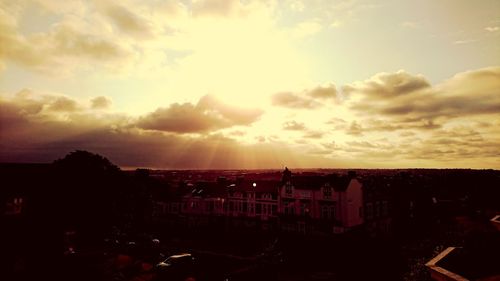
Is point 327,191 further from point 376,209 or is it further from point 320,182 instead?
point 376,209

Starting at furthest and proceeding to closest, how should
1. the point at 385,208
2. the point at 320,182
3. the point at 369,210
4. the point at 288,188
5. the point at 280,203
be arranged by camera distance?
the point at 385,208 → the point at 280,203 → the point at 288,188 → the point at 369,210 → the point at 320,182

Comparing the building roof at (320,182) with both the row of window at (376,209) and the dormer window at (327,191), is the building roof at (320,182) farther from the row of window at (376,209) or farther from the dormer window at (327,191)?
the row of window at (376,209)

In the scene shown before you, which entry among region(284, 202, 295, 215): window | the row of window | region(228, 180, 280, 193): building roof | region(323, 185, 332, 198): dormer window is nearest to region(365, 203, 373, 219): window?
the row of window

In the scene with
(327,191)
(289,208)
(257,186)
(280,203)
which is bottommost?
(289,208)

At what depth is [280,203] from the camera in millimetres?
56844

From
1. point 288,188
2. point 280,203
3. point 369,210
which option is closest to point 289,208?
point 280,203

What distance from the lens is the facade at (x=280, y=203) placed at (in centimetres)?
4956

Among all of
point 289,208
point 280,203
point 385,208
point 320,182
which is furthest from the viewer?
point 385,208

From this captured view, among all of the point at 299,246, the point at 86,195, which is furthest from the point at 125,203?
the point at 299,246

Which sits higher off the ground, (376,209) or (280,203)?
(280,203)

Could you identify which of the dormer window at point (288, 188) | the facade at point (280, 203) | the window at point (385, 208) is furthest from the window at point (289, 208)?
the window at point (385, 208)

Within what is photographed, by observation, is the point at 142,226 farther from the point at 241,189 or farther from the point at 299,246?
the point at 299,246

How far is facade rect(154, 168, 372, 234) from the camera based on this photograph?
163 feet

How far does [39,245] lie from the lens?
28.5 m
